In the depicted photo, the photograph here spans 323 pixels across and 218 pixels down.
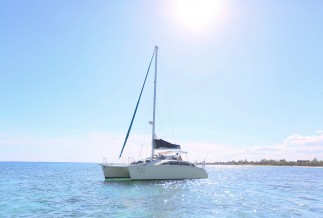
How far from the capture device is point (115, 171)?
4091cm

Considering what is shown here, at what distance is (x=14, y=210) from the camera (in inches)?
771

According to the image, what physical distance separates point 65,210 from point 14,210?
2.95m

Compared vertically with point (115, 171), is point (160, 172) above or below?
below

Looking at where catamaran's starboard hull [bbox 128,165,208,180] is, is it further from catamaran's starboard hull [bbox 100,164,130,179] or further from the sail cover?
the sail cover

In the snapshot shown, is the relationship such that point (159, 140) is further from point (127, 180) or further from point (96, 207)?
point (96, 207)

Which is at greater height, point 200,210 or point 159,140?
point 159,140

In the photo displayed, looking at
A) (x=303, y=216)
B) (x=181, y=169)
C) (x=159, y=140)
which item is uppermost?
(x=159, y=140)

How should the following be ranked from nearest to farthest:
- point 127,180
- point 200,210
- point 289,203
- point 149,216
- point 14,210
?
point 149,216 → point 14,210 → point 200,210 → point 289,203 → point 127,180

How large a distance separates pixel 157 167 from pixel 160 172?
2.59 feet

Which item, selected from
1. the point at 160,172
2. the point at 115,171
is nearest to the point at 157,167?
the point at 160,172

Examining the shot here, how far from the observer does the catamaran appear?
37906 mm

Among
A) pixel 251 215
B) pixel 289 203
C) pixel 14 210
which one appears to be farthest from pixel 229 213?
pixel 14 210

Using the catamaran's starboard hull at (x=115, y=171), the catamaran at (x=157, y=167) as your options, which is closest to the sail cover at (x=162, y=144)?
the catamaran at (x=157, y=167)

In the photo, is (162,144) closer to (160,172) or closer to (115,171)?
(160,172)
